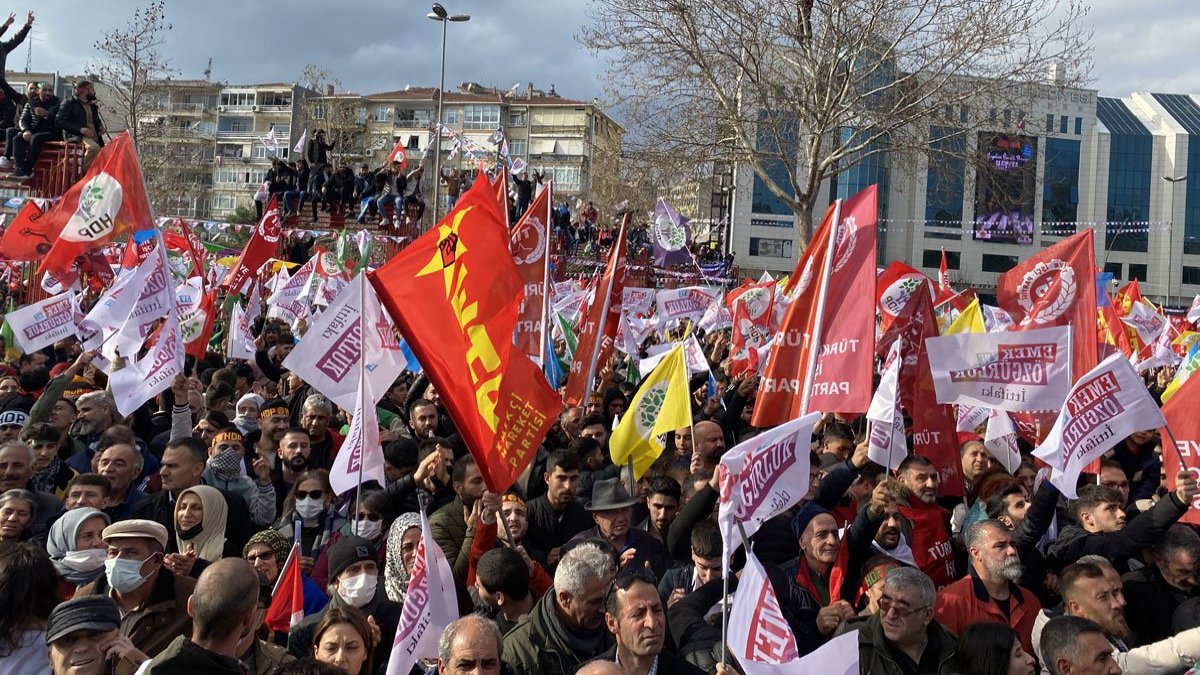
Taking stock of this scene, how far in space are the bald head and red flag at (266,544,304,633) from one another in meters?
0.93

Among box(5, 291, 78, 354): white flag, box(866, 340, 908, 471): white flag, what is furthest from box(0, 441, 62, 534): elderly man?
box(866, 340, 908, 471): white flag

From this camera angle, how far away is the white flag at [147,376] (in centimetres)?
811

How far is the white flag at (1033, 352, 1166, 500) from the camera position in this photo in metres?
5.75

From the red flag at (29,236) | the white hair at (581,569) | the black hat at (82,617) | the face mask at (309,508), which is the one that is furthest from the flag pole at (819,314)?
the red flag at (29,236)

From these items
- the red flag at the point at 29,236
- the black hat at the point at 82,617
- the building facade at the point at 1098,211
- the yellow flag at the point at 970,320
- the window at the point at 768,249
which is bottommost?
the black hat at the point at 82,617

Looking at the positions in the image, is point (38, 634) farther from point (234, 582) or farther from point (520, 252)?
point (520, 252)

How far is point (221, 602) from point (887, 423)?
4282mm

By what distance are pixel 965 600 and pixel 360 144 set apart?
63.0m

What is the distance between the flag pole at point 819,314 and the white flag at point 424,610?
255 centimetres

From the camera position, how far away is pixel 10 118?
1992 cm

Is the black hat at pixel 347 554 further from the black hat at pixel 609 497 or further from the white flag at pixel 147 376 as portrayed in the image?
the white flag at pixel 147 376

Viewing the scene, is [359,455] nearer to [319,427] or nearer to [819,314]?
[319,427]

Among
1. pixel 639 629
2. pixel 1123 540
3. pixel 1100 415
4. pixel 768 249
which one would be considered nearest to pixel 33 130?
pixel 1100 415

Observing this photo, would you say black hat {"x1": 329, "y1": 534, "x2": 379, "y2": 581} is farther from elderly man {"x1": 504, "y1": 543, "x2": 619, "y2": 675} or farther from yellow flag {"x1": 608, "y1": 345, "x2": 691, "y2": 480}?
yellow flag {"x1": 608, "y1": 345, "x2": 691, "y2": 480}
